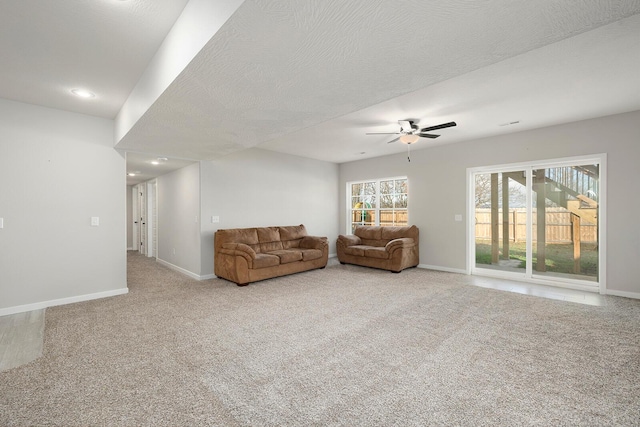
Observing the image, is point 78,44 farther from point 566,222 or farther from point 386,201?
point 566,222

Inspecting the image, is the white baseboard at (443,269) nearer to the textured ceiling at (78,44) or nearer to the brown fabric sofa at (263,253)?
the brown fabric sofa at (263,253)

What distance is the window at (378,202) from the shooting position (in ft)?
22.5

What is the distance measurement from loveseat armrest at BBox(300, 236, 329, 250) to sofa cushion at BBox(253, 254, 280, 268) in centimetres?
118

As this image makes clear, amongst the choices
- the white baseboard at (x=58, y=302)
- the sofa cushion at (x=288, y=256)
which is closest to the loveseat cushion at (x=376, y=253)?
the sofa cushion at (x=288, y=256)

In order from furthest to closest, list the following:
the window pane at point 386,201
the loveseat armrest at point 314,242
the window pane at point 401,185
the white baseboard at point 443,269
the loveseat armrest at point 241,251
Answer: the window pane at point 386,201
the window pane at point 401,185
the loveseat armrest at point 314,242
the white baseboard at point 443,269
the loveseat armrest at point 241,251

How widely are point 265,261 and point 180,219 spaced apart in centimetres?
240

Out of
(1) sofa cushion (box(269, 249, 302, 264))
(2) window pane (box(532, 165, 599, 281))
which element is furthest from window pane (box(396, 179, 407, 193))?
(1) sofa cushion (box(269, 249, 302, 264))

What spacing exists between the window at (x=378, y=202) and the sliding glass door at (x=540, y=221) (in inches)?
63.7

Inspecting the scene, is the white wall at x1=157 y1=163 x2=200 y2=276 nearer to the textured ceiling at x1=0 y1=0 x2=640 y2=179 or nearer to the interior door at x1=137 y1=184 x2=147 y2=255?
the textured ceiling at x1=0 y1=0 x2=640 y2=179

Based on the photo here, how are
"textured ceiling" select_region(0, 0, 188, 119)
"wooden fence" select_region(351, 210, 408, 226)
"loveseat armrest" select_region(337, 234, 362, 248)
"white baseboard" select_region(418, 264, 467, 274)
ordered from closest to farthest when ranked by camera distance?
"textured ceiling" select_region(0, 0, 188, 119) → "white baseboard" select_region(418, 264, 467, 274) → "loveseat armrest" select_region(337, 234, 362, 248) → "wooden fence" select_region(351, 210, 408, 226)

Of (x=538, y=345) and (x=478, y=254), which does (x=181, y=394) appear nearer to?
(x=538, y=345)

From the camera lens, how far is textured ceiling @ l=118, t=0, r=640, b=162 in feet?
4.66

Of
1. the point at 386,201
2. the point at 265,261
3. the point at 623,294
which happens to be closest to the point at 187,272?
the point at 265,261

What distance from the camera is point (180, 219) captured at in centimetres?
592
